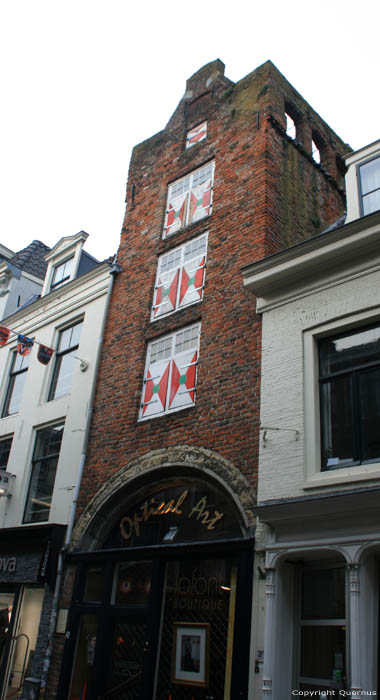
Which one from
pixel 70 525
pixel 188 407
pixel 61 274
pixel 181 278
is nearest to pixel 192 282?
pixel 181 278

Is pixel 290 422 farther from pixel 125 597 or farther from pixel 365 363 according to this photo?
pixel 125 597

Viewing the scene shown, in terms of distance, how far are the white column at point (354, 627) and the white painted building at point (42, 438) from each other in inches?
252

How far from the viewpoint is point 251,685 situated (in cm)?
758

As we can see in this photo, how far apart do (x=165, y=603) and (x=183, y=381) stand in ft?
12.6

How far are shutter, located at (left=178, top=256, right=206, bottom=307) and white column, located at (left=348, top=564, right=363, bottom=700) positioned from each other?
625 cm

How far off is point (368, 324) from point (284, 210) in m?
4.16

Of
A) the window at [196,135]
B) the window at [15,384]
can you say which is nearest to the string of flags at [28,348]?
the window at [15,384]

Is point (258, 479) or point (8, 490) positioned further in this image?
point (8, 490)

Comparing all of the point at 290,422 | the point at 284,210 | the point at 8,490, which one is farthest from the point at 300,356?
the point at 8,490

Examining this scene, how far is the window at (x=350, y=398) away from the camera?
792 cm

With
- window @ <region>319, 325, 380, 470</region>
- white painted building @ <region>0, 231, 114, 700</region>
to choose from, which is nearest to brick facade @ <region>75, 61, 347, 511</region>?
white painted building @ <region>0, 231, 114, 700</region>

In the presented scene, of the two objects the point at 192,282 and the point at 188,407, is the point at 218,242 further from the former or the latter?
the point at 188,407

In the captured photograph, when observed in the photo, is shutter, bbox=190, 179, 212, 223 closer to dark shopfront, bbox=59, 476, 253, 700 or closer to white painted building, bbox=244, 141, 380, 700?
white painted building, bbox=244, 141, 380, 700

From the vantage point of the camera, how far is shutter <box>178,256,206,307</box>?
468 inches
